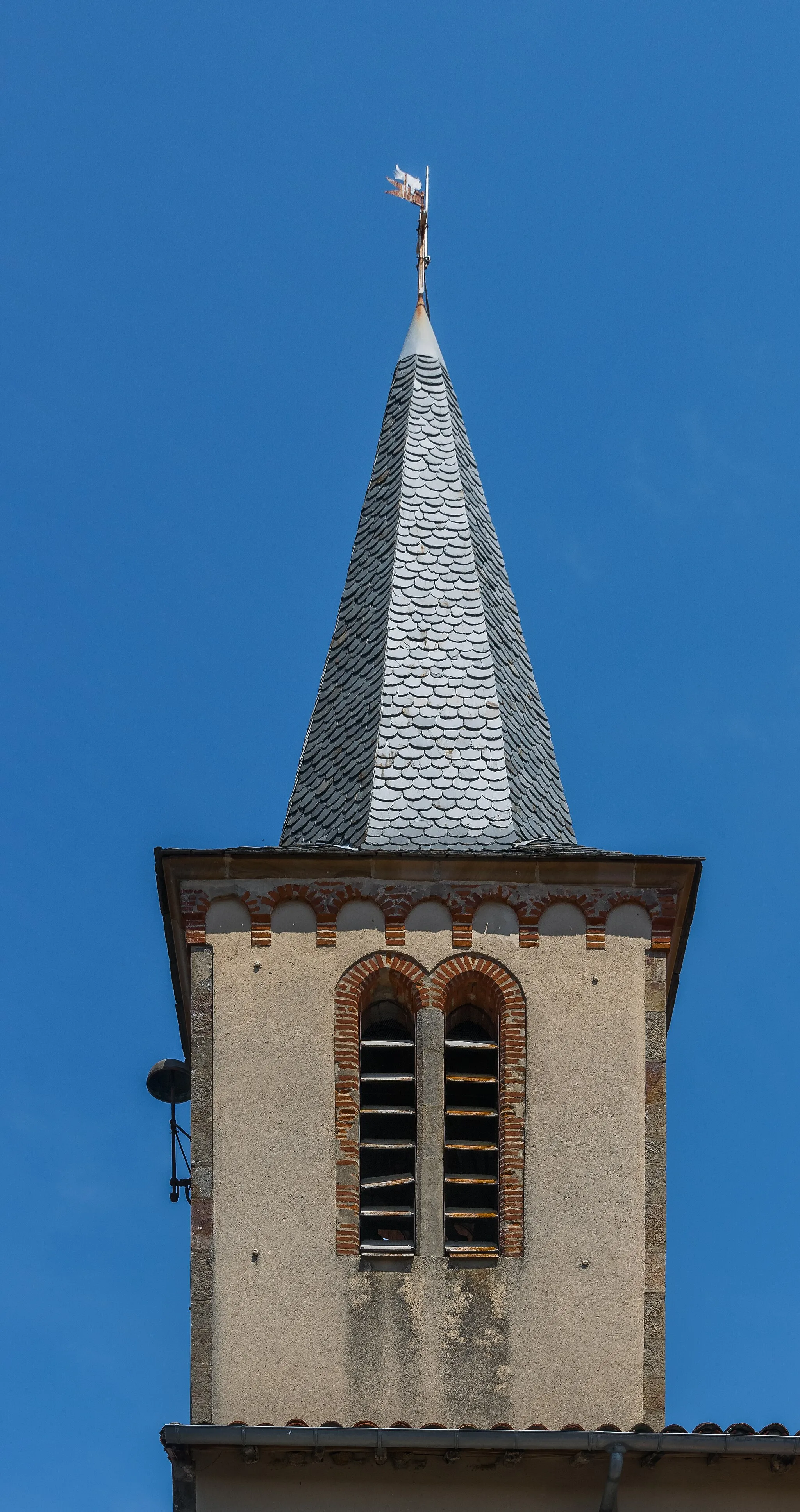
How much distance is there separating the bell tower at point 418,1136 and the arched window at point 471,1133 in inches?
0.9

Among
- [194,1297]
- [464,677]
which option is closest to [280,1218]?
[194,1297]

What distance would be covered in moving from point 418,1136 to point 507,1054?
971 millimetres

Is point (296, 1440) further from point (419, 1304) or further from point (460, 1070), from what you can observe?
point (460, 1070)

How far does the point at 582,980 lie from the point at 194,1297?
162 inches

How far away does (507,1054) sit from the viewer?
26.3 meters

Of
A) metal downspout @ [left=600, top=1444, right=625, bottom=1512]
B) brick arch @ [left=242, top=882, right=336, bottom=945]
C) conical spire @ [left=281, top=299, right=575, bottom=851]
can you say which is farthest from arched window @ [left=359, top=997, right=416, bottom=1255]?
metal downspout @ [left=600, top=1444, right=625, bottom=1512]

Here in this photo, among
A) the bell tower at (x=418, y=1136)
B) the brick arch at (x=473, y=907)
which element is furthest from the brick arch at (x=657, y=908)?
the brick arch at (x=473, y=907)

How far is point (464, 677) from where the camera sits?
29.8m

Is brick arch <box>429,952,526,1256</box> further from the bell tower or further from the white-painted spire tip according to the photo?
the white-painted spire tip

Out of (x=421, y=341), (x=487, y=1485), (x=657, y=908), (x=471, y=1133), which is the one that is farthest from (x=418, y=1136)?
(x=421, y=341)

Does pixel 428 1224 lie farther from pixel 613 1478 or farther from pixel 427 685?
pixel 427 685

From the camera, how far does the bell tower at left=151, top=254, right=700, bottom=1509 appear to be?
24.8m

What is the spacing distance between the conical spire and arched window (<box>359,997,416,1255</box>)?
164cm

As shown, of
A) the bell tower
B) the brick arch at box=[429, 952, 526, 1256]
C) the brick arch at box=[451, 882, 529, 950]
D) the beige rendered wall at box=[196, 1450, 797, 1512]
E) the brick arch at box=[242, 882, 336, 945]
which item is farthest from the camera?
the brick arch at box=[451, 882, 529, 950]
